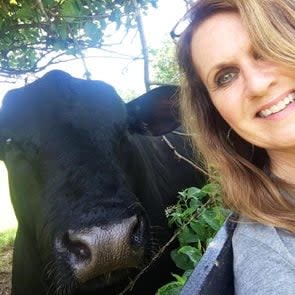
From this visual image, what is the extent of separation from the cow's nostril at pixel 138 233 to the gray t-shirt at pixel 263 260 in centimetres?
116

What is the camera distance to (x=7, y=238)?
1002 centimetres

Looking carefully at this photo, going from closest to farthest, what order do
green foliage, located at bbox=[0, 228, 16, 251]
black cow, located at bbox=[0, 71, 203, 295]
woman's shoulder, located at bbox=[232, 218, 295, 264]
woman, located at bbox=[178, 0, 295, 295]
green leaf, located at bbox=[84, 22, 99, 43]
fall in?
woman's shoulder, located at bbox=[232, 218, 295, 264], woman, located at bbox=[178, 0, 295, 295], black cow, located at bbox=[0, 71, 203, 295], green leaf, located at bbox=[84, 22, 99, 43], green foliage, located at bbox=[0, 228, 16, 251]

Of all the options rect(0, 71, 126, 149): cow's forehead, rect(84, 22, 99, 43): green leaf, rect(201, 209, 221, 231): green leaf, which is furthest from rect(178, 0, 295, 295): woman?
rect(84, 22, 99, 43): green leaf

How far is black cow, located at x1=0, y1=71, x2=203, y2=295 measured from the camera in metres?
3.19

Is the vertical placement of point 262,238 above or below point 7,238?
above

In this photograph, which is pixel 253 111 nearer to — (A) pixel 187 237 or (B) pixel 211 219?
(B) pixel 211 219

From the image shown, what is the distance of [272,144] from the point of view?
241cm

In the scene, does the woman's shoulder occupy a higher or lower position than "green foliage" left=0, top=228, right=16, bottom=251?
higher

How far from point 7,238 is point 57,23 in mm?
6670

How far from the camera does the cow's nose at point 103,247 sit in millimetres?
3051

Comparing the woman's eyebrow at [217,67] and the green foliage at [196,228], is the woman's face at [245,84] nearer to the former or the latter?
the woman's eyebrow at [217,67]

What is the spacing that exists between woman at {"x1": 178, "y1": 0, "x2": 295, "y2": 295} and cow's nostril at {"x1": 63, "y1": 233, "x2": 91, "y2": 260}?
0.90 m

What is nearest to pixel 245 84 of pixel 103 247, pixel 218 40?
pixel 218 40

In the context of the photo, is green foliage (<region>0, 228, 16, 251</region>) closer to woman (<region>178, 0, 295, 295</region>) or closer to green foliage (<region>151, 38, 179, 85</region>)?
green foliage (<region>151, 38, 179, 85</region>)
